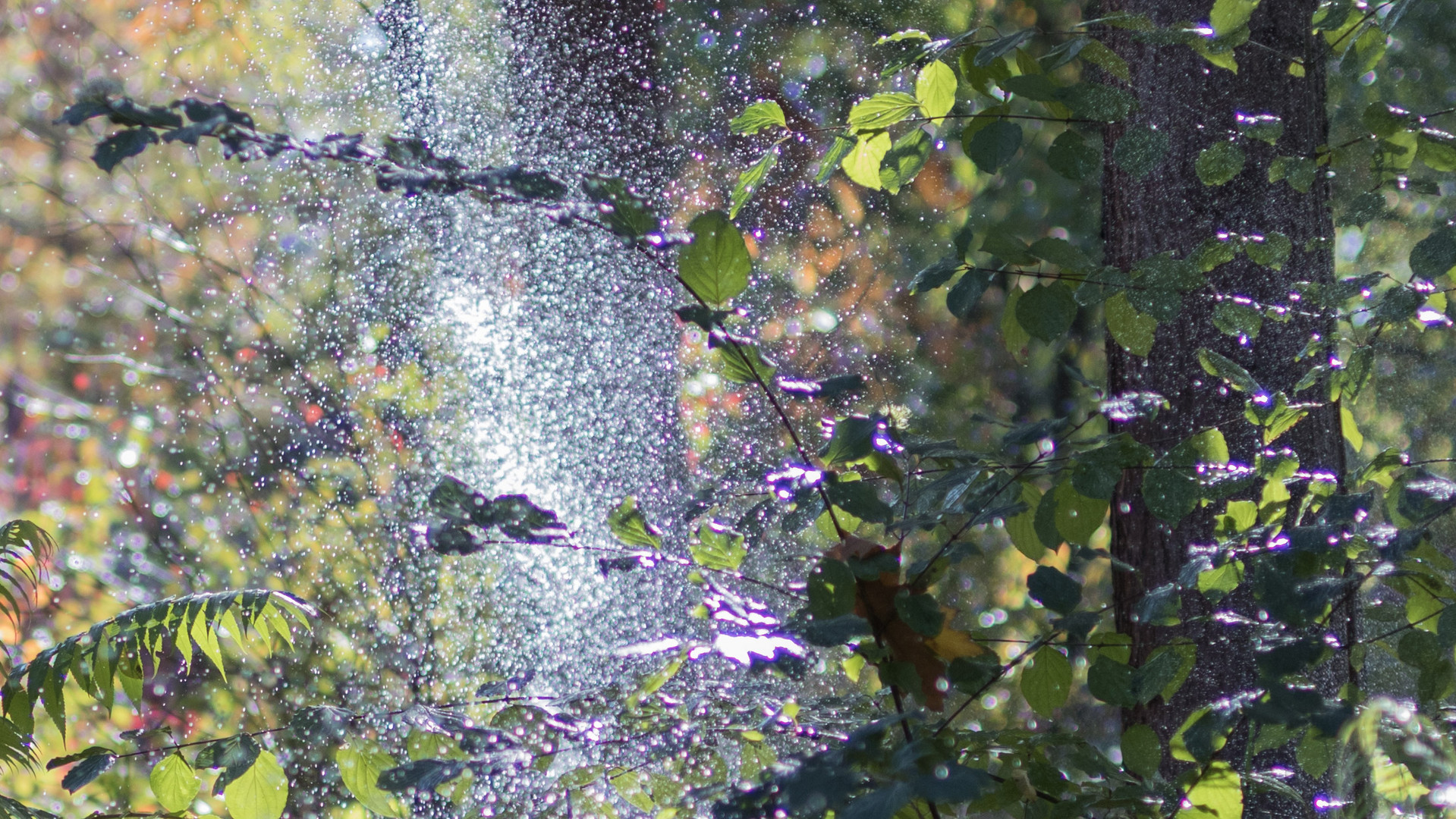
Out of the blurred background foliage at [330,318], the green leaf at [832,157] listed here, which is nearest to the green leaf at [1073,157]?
the green leaf at [832,157]

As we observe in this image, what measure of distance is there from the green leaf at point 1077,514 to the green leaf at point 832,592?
19cm

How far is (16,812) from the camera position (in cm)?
83

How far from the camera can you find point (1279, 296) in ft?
2.84

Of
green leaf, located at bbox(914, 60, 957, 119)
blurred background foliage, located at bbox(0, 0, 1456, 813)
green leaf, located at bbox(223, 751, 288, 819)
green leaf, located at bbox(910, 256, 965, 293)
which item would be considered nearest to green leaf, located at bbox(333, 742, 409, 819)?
green leaf, located at bbox(223, 751, 288, 819)

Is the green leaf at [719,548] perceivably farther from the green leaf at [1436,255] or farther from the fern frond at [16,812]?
the fern frond at [16,812]

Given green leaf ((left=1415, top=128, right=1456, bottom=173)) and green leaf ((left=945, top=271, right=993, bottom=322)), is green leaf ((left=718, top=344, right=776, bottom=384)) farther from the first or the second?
green leaf ((left=1415, top=128, right=1456, bottom=173))

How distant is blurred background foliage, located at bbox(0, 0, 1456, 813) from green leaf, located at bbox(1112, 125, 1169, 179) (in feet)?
5.74

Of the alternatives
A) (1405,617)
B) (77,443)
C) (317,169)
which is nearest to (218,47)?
(317,169)

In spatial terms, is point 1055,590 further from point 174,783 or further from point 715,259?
point 174,783

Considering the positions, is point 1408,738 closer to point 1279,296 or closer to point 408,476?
point 1279,296

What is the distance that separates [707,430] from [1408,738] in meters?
2.04

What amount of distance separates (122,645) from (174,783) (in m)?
0.31

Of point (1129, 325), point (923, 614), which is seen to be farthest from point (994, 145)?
point (923, 614)

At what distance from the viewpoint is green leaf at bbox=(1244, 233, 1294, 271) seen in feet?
2.19
